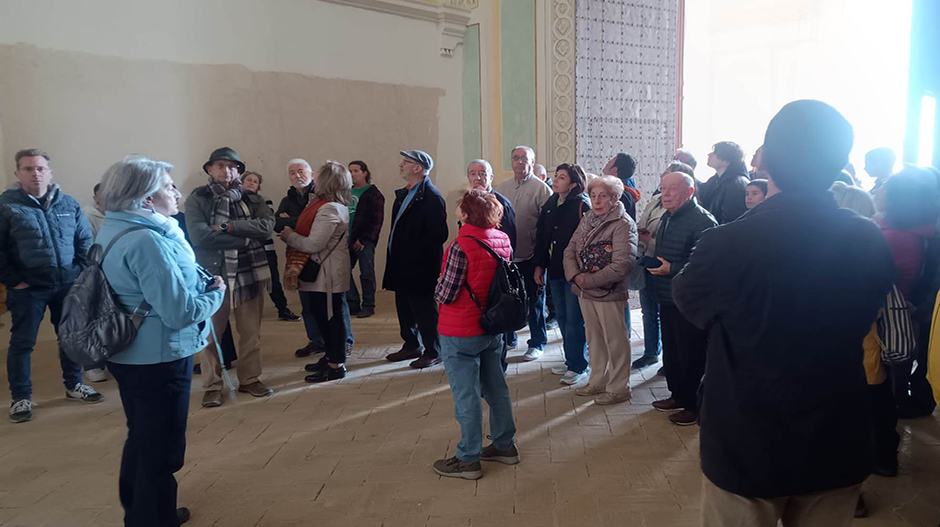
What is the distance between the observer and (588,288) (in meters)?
4.36

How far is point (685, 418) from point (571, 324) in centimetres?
116

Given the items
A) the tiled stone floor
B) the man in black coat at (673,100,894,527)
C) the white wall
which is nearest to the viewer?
the man in black coat at (673,100,894,527)

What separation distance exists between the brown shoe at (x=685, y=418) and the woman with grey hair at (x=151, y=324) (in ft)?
9.49

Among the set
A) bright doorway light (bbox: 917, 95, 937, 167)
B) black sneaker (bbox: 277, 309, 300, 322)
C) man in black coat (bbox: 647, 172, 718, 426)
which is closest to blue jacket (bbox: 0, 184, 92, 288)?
black sneaker (bbox: 277, 309, 300, 322)

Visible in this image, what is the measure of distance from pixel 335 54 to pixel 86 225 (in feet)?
13.6

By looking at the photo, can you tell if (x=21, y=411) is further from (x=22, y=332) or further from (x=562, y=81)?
(x=562, y=81)

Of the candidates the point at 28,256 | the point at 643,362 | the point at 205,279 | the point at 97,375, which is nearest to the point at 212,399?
the point at 97,375

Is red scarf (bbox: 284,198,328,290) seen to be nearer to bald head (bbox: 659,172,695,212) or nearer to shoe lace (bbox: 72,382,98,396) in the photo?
shoe lace (bbox: 72,382,98,396)

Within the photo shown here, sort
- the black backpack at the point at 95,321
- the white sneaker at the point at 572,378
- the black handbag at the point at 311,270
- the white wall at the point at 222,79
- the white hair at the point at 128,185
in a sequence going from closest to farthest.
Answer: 1. the black backpack at the point at 95,321
2. the white hair at the point at 128,185
3. the black handbag at the point at 311,270
4. the white sneaker at the point at 572,378
5. the white wall at the point at 222,79

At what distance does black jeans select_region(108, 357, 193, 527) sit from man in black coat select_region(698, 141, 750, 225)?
409cm

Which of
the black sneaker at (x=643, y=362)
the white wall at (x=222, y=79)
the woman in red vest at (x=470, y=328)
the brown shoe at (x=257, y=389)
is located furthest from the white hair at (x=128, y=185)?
the black sneaker at (x=643, y=362)

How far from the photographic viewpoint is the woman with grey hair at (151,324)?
2.46 metres

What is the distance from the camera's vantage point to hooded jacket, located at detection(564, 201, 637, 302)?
422 cm

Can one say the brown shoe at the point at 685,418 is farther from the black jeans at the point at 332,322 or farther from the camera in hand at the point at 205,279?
the camera in hand at the point at 205,279
